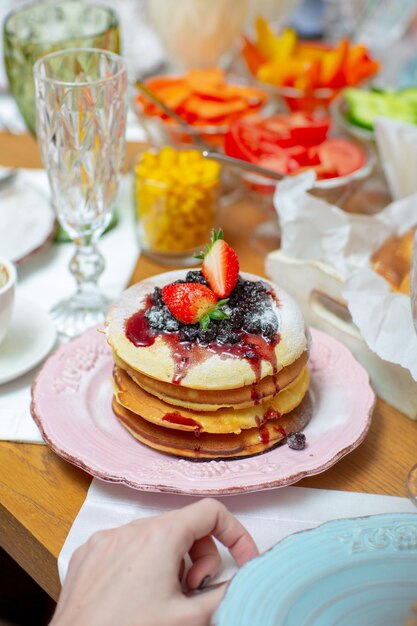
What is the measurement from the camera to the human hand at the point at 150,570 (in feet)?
1.75

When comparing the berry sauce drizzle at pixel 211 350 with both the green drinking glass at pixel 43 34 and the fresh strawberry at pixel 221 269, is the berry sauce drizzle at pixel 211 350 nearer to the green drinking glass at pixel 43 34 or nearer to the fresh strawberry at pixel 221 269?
the fresh strawberry at pixel 221 269

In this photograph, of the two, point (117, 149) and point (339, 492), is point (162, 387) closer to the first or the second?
point (339, 492)

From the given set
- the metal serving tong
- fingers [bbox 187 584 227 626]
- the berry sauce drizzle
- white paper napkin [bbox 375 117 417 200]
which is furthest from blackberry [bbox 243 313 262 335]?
white paper napkin [bbox 375 117 417 200]

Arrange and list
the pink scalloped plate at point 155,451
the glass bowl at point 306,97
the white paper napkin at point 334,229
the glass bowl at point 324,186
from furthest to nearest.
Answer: the glass bowl at point 306,97 → the glass bowl at point 324,186 → the white paper napkin at point 334,229 → the pink scalloped plate at point 155,451

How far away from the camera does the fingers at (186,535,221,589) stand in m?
0.60

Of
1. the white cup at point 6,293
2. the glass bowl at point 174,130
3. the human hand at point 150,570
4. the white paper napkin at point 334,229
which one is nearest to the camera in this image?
the human hand at point 150,570

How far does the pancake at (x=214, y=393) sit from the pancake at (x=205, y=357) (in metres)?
0.01

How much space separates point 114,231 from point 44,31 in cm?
35

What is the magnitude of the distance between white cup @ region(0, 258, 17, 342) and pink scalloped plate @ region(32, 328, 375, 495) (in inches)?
2.7

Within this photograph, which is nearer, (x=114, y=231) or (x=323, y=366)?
(x=323, y=366)

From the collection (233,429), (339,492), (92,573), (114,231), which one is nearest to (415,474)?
(339,492)

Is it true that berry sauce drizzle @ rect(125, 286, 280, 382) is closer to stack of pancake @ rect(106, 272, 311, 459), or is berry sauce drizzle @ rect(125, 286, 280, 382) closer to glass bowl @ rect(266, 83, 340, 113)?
stack of pancake @ rect(106, 272, 311, 459)

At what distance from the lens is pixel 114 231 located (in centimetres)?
117

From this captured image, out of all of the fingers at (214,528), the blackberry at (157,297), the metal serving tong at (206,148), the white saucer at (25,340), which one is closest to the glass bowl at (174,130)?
the metal serving tong at (206,148)
